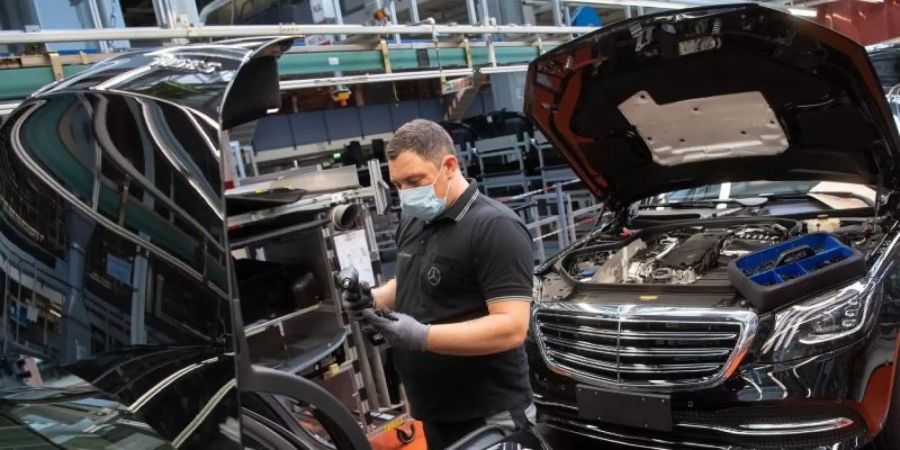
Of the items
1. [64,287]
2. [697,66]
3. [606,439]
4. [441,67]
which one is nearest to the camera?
[64,287]

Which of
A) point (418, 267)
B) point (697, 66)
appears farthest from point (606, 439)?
point (697, 66)

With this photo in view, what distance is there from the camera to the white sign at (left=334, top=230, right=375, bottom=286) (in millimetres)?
3516

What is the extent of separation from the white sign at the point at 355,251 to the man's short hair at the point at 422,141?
143 cm

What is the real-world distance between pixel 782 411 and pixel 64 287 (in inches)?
93.6

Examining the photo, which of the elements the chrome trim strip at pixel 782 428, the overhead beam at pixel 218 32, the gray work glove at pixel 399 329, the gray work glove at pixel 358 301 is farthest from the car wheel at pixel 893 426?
the overhead beam at pixel 218 32

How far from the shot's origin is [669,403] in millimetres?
2531

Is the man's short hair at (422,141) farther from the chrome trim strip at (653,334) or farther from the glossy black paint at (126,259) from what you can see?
the chrome trim strip at (653,334)

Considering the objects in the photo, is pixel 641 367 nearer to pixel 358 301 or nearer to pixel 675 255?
pixel 675 255

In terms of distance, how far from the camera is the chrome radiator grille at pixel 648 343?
2492 mm

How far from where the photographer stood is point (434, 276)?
213 centimetres

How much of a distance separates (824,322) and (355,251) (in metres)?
2.29

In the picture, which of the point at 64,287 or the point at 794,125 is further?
the point at 794,125

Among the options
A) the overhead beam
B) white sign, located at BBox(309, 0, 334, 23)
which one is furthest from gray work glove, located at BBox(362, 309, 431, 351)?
white sign, located at BBox(309, 0, 334, 23)

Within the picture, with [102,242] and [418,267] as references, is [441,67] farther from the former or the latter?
[102,242]
